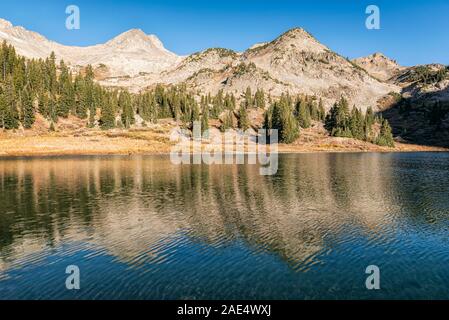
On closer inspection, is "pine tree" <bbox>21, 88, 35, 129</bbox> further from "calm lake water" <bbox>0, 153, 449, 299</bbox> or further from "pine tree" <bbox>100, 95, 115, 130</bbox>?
"calm lake water" <bbox>0, 153, 449, 299</bbox>

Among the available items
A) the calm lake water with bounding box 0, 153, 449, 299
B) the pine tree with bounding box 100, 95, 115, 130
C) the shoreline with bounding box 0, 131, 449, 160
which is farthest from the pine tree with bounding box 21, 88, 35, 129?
the calm lake water with bounding box 0, 153, 449, 299

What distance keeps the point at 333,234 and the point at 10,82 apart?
7580 inches

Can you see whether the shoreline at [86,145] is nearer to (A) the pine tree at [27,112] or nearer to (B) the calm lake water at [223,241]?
(A) the pine tree at [27,112]

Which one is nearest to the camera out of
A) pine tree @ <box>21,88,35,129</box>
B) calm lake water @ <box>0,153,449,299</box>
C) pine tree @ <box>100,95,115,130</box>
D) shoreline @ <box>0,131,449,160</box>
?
calm lake water @ <box>0,153,449,299</box>

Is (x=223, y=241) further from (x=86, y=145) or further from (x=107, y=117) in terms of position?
(x=107, y=117)

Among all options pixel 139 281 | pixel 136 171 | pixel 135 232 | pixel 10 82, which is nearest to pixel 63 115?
pixel 10 82

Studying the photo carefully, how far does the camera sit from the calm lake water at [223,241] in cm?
2450

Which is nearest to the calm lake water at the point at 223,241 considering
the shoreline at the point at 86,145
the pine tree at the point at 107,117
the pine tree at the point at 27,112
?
the shoreline at the point at 86,145

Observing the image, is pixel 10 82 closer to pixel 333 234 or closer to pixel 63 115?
pixel 63 115

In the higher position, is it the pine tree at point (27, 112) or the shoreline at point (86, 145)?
the pine tree at point (27, 112)

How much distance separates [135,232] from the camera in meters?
37.9

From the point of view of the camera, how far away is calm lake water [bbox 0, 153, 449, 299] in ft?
80.4

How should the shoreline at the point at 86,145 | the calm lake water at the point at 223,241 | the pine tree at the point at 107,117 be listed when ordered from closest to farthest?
the calm lake water at the point at 223,241 → the shoreline at the point at 86,145 → the pine tree at the point at 107,117

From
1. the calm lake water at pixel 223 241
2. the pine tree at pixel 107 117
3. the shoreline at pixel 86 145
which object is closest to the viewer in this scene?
the calm lake water at pixel 223 241
